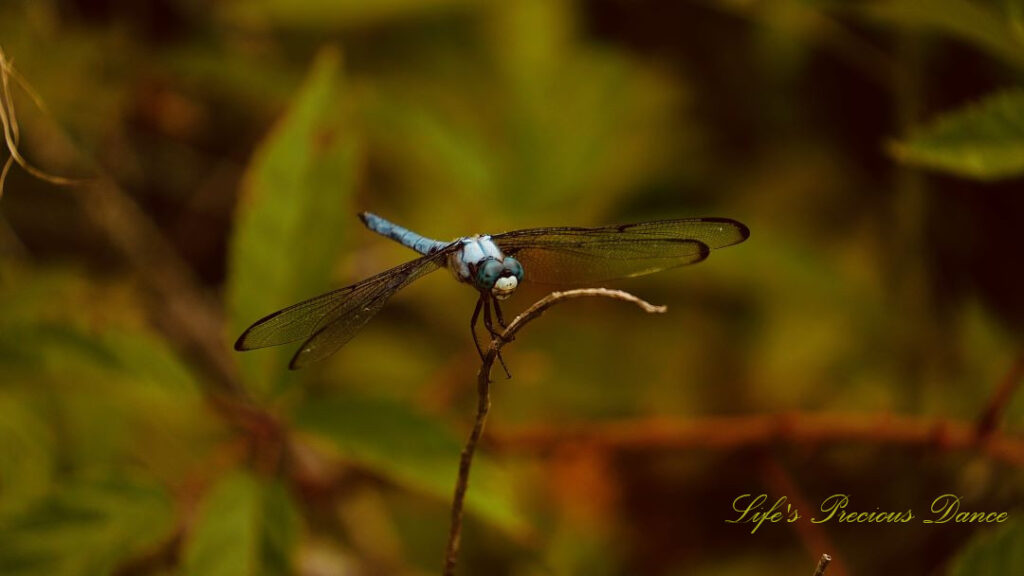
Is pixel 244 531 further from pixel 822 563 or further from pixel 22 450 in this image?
pixel 822 563

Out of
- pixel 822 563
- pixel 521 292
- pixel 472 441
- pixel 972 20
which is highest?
pixel 521 292

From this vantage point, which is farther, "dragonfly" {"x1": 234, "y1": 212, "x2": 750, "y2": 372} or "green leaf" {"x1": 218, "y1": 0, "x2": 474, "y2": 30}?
"green leaf" {"x1": 218, "y1": 0, "x2": 474, "y2": 30}

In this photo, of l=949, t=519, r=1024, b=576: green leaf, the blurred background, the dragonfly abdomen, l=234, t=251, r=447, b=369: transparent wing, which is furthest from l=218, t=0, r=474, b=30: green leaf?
l=949, t=519, r=1024, b=576: green leaf

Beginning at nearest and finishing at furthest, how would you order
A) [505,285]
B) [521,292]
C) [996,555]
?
[996,555]
[505,285]
[521,292]

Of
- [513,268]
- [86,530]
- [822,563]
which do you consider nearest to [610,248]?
[513,268]

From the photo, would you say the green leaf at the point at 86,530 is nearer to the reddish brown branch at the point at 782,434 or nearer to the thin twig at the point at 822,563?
the reddish brown branch at the point at 782,434

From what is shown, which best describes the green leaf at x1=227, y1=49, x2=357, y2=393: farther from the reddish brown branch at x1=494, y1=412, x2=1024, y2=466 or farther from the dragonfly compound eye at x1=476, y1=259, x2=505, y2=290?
the reddish brown branch at x1=494, y1=412, x2=1024, y2=466

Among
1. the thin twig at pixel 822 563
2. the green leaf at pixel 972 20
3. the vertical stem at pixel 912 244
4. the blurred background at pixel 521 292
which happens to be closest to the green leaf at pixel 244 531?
the blurred background at pixel 521 292
